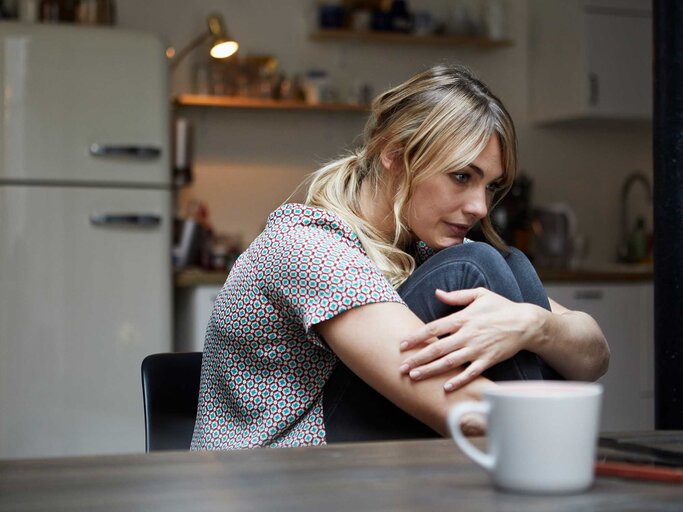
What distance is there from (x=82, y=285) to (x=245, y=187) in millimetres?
979

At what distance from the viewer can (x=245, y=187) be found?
4293 mm

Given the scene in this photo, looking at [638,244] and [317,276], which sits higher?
[317,276]

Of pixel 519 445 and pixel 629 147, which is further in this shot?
pixel 629 147

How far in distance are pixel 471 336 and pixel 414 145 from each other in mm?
379

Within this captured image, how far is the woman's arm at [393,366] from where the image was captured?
119 cm

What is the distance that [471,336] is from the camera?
4.01ft

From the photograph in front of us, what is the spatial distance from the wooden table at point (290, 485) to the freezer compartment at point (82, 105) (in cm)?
284

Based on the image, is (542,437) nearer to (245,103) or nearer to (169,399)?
(169,399)

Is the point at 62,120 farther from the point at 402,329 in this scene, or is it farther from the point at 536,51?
the point at 402,329

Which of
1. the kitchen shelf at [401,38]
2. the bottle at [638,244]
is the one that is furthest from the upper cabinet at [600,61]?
the bottle at [638,244]

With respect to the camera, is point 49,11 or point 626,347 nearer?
point 49,11

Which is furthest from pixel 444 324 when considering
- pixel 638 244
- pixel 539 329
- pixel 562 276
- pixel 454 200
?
pixel 638 244

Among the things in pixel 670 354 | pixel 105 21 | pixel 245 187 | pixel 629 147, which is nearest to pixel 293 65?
pixel 245 187

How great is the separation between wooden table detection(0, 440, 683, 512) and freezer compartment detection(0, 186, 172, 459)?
282cm
